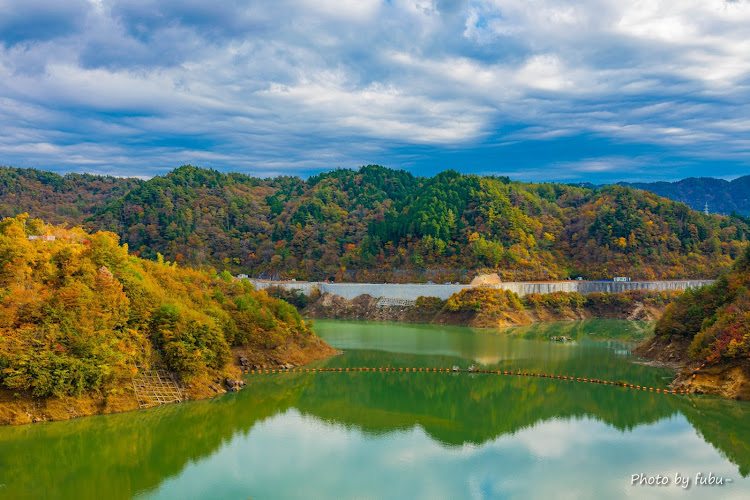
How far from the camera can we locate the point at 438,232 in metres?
84.2

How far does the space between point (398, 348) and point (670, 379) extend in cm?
1991

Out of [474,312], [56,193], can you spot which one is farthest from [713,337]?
[56,193]

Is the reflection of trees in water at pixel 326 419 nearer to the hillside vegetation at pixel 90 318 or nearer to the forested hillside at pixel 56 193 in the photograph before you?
the hillside vegetation at pixel 90 318

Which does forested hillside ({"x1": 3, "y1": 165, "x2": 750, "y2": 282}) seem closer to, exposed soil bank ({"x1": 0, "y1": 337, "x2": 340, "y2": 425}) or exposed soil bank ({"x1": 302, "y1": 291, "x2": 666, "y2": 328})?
exposed soil bank ({"x1": 302, "y1": 291, "x2": 666, "y2": 328})

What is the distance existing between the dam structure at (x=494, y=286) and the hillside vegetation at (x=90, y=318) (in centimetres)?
3658

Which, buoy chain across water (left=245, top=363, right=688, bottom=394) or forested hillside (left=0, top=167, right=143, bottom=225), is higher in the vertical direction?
forested hillside (left=0, top=167, right=143, bottom=225)

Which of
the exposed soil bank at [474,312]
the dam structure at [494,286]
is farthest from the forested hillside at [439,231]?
the exposed soil bank at [474,312]

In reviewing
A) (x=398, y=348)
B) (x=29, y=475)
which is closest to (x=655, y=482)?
(x=29, y=475)

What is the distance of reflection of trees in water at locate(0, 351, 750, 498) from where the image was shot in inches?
864

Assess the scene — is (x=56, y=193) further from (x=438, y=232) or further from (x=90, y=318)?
(x=90, y=318)

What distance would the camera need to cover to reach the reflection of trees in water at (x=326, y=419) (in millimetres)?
21938

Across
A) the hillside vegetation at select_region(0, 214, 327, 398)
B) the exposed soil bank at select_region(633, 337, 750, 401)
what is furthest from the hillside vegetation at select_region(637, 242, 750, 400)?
the hillside vegetation at select_region(0, 214, 327, 398)

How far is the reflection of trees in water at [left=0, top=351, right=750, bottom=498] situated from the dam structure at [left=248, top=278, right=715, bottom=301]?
32.6 metres

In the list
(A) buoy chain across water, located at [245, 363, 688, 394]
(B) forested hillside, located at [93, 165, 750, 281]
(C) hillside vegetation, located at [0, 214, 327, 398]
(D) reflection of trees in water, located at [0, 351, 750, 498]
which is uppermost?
(B) forested hillside, located at [93, 165, 750, 281]
